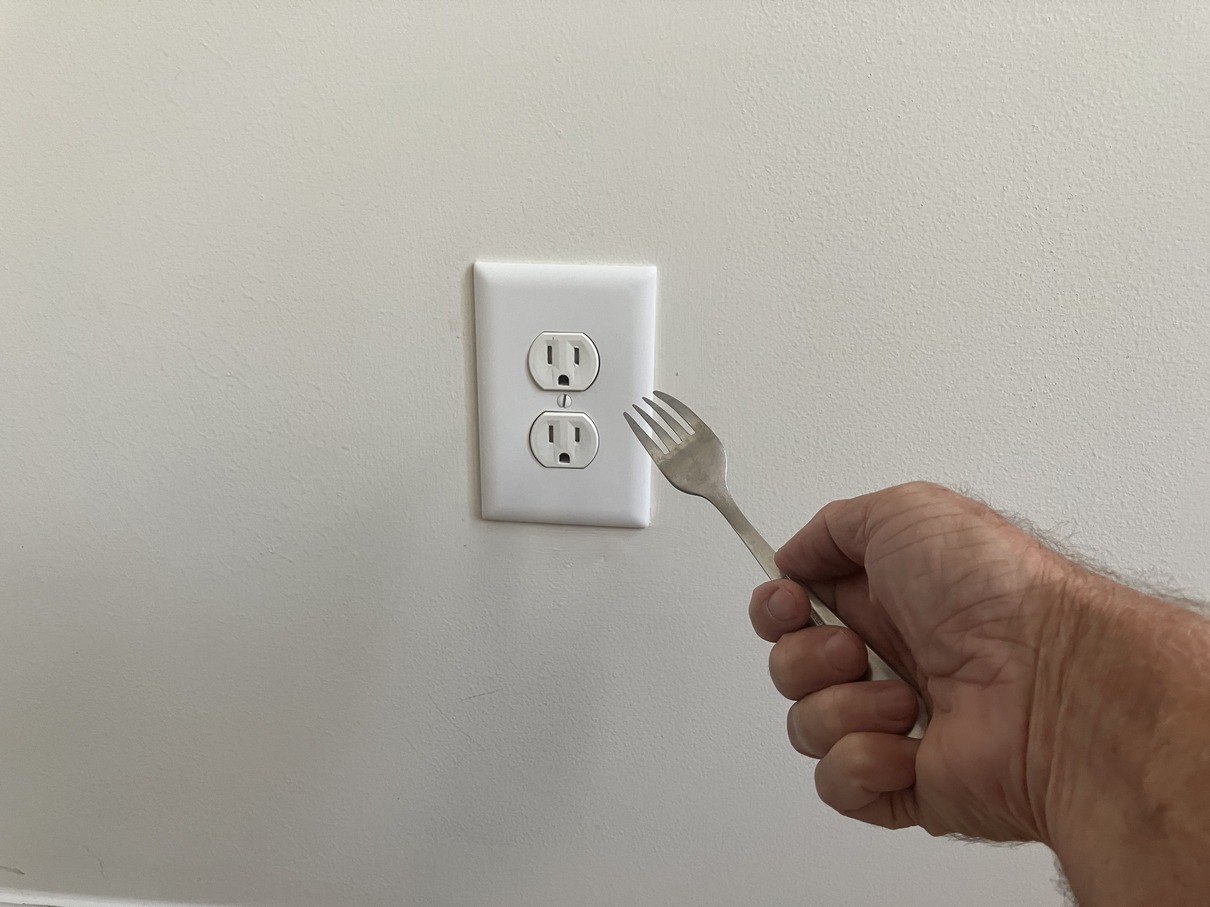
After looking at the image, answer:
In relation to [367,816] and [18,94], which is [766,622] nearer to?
[367,816]

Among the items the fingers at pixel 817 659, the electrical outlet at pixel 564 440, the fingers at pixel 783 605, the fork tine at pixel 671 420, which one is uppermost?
the fork tine at pixel 671 420

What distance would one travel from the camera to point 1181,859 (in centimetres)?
25

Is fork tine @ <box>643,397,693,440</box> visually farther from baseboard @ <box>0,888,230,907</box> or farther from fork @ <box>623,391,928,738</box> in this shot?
baseboard @ <box>0,888,230,907</box>

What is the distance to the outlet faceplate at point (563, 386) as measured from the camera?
1.30 feet

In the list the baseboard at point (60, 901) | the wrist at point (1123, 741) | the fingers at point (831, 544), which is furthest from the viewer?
the baseboard at point (60, 901)

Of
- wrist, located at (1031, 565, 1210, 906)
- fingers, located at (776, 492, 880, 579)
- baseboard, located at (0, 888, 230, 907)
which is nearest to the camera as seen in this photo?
wrist, located at (1031, 565, 1210, 906)

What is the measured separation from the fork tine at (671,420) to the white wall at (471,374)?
0.09ft

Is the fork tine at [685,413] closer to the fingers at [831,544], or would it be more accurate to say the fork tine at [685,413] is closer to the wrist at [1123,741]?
the fingers at [831,544]

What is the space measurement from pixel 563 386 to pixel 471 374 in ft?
0.18

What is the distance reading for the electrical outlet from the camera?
1.35ft

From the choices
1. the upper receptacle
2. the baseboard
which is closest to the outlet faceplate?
the upper receptacle

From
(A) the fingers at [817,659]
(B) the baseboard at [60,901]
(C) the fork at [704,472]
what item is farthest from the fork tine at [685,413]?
(B) the baseboard at [60,901]

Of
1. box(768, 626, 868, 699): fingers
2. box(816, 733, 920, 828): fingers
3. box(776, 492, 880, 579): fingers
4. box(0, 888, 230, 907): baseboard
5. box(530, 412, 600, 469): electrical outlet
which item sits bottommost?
box(0, 888, 230, 907): baseboard

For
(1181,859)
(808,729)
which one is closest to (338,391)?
(808,729)
